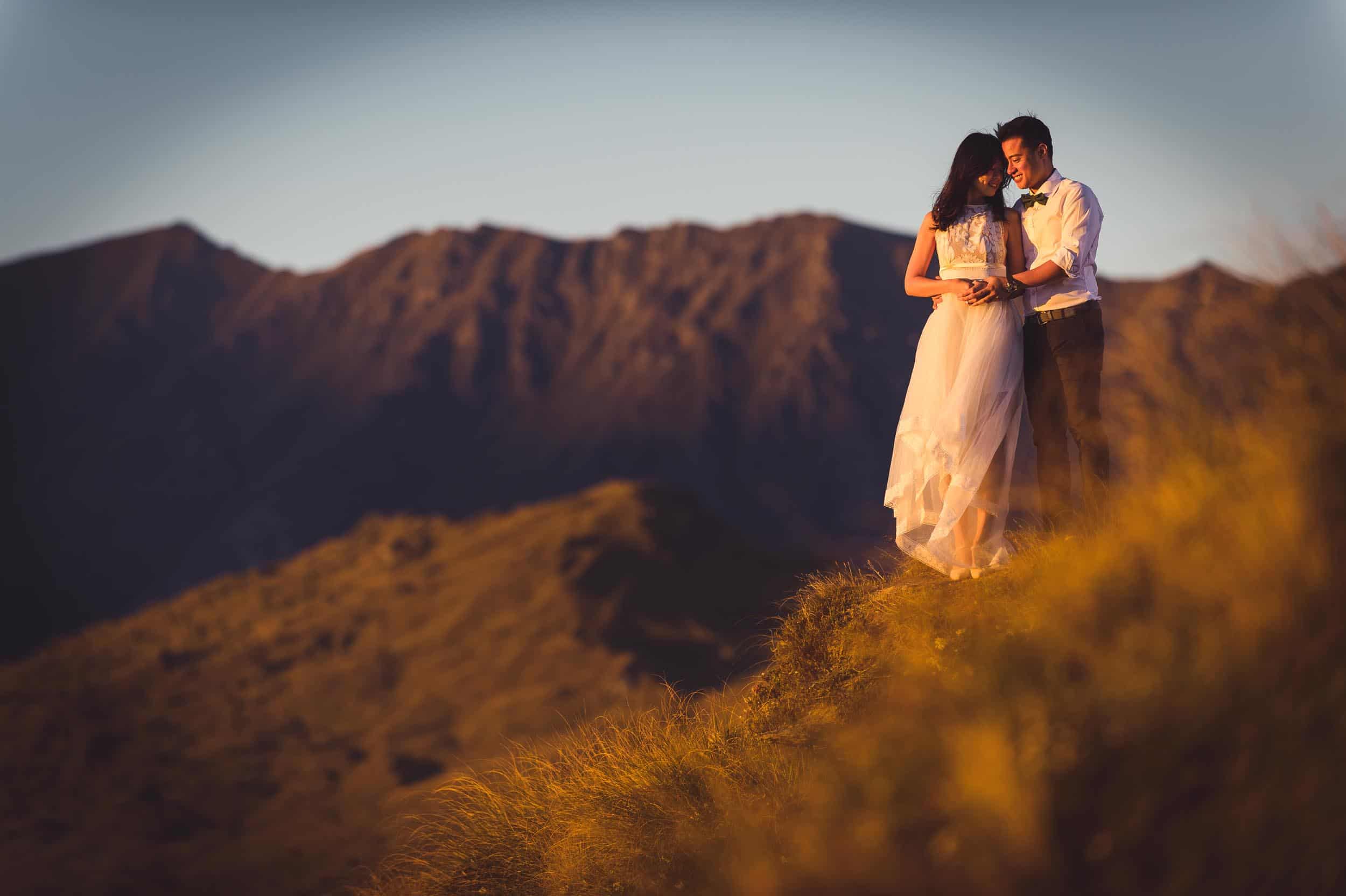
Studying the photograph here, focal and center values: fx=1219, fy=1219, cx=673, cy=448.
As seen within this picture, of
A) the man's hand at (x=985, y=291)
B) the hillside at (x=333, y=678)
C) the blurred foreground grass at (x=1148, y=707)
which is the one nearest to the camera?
the blurred foreground grass at (x=1148, y=707)

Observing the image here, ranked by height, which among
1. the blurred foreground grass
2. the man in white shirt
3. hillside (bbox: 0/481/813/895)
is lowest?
hillside (bbox: 0/481/813/895)

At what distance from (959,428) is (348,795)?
347 feet

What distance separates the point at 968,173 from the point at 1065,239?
66 cm

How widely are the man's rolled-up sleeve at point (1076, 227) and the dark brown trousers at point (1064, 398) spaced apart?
26 centimetres

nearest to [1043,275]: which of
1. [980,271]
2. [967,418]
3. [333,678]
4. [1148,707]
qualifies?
[980,271]

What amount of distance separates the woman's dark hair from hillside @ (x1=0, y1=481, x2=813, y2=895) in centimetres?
7972

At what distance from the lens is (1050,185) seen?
21.9 feet

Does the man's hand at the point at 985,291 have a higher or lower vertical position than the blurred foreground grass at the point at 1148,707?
higher

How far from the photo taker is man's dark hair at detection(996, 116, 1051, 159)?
6.60 metres

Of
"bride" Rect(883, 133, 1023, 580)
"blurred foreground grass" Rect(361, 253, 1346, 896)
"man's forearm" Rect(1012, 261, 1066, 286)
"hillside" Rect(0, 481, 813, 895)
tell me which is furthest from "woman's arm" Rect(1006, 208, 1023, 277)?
"hillside" Rect(0, 481, 813, 895)

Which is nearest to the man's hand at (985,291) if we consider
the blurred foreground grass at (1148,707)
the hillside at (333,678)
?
the blurred foreground grass at (1148,707)

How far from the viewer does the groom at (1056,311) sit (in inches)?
249

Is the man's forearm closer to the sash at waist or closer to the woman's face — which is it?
the sash at waist

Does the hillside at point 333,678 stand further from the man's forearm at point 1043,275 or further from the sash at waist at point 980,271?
the man's forearm at point 1043,275
